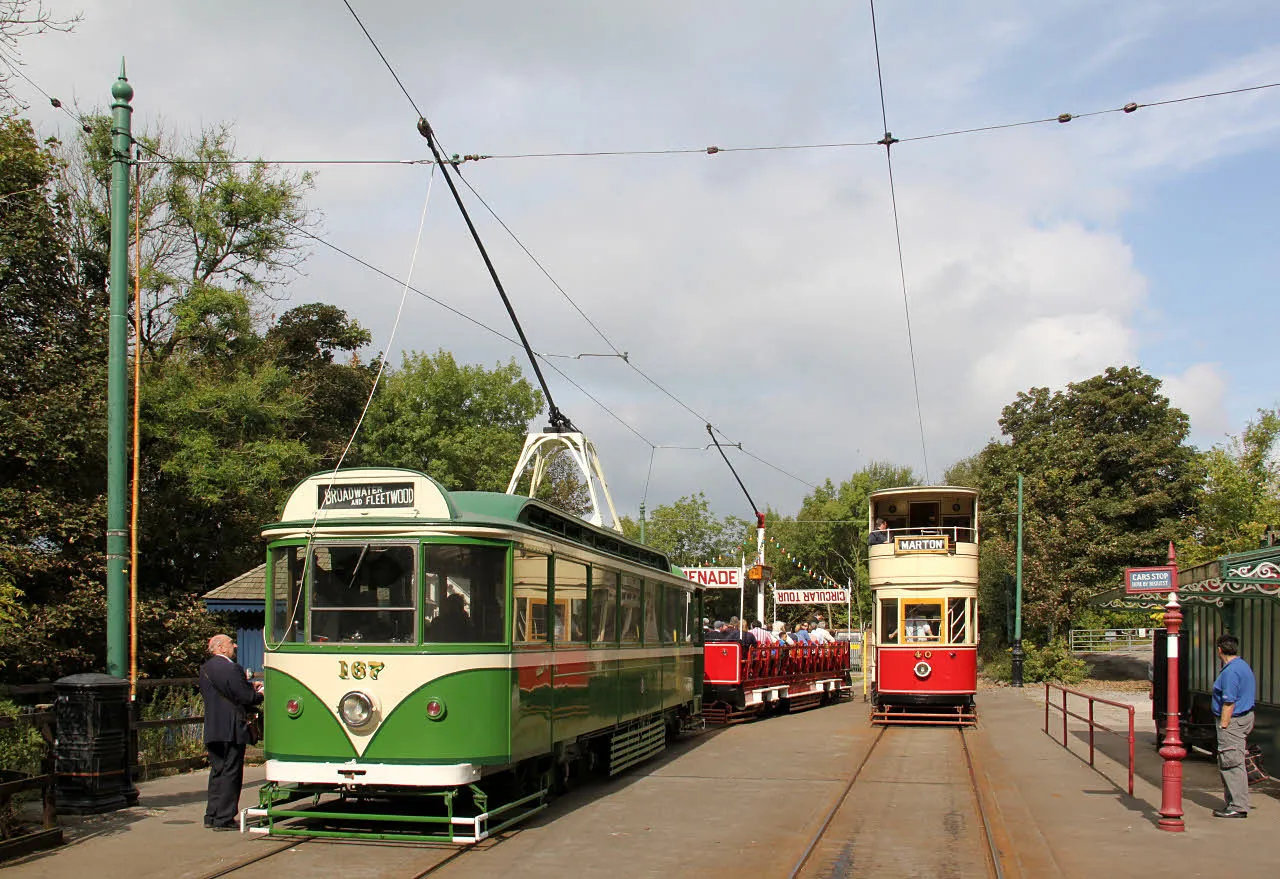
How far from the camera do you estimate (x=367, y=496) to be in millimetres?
10188

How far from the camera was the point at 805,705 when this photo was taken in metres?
28.2

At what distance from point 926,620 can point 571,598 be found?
1210 cm

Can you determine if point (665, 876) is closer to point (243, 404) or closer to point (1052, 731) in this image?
→ point (1052, 731)

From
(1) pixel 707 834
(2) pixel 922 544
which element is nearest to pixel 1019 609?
(2) pixel 922 544

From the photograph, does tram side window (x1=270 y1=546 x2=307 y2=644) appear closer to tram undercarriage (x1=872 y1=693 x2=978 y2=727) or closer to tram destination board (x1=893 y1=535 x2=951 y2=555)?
tram destination board (x1=893 y1=535 x2=951 y2=555)

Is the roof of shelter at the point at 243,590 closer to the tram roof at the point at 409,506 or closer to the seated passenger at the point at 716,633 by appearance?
the seated passenger at the point at 716,633

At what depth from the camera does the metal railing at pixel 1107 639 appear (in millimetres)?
50375

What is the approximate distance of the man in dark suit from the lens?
10.1 m

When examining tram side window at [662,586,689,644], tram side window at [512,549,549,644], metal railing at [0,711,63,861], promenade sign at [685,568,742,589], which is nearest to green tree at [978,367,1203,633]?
promenade sign at [685,568,742,589]

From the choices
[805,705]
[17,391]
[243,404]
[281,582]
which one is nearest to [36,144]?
[17,391]

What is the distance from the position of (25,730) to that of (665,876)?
7.51 m

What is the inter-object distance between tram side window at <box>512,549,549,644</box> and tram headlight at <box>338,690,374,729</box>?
132 cm

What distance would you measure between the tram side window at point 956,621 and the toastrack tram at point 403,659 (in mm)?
12631

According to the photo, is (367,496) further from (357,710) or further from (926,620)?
(926,620)
